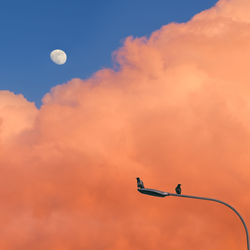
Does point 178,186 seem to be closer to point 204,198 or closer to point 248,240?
point 204,198

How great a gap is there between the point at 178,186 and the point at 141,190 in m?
2.50

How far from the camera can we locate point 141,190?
17.5 m

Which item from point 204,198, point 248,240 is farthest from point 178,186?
point 248,240

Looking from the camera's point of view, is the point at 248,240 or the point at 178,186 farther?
the point at 178,186

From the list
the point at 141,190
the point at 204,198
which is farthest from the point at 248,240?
the point at 141,190

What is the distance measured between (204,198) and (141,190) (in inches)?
111

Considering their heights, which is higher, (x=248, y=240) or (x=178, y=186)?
(x=178, y=186)

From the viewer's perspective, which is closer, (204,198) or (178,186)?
(204,198)

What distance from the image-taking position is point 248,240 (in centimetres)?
1767

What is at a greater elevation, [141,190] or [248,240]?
[141,190]

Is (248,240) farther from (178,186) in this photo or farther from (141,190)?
(141,190)

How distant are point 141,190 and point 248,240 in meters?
→ 5.38

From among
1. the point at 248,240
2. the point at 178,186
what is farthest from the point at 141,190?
the point at 248,240

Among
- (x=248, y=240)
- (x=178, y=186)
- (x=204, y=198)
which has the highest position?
(x=178, y=186)
